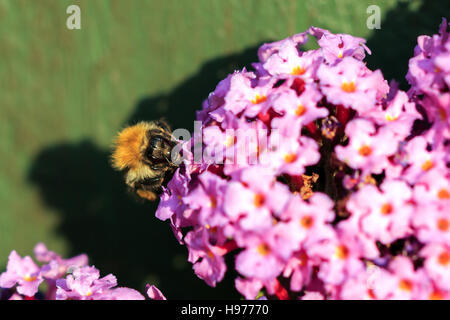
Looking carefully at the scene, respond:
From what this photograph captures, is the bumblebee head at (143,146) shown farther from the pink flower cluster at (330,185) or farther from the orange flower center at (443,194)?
the orange flower center at (443,194)

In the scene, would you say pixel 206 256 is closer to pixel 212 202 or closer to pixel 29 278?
pixel 212 202

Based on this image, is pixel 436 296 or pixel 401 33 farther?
pixel 401 33


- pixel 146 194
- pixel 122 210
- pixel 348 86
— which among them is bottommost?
pixel 122 210

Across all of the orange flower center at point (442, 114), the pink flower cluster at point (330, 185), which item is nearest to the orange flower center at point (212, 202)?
the pink flower cluster at point (330, 185)

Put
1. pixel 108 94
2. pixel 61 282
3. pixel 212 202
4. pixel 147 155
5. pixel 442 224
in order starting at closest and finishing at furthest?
1. pixel 442 224
2. pixel 212 202
3. pixel 61 282
4. pixel 147 155
5. pixel 108 94

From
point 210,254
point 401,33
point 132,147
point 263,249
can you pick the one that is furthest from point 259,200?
point 401,33

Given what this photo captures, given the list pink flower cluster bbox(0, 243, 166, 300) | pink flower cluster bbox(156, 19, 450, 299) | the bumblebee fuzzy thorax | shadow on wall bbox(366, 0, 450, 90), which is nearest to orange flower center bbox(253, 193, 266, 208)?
pink flower cluster bbox(156, 19, 450, 299)

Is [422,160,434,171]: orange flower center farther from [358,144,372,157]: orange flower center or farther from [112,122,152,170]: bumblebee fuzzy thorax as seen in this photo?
[112,122,152,170]: bumblebee fuzzy thorax

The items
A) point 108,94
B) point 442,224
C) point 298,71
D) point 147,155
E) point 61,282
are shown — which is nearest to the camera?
point 442,224
